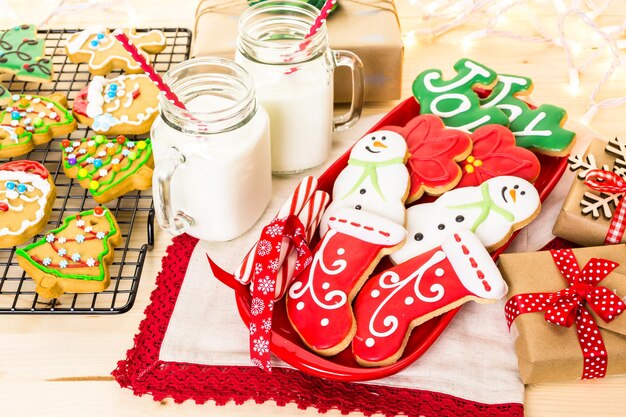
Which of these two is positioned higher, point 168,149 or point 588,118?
point 168,149

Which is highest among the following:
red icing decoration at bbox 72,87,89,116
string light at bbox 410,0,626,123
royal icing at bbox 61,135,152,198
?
red icing decoration at bbox 72,87,89,116

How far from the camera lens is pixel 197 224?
104cm

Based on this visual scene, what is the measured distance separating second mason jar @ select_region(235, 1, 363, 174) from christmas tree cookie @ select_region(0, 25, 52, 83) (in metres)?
0.40

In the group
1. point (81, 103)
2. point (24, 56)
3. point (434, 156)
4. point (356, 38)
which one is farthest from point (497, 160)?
point (24, 56)

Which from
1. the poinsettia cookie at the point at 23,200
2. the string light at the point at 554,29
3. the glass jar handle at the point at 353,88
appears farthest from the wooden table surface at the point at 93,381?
the string light at the point at 554,29

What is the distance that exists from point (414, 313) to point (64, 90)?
2.65ft

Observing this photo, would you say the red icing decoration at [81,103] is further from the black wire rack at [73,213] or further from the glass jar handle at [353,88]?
the glass jar handle at [353,88]

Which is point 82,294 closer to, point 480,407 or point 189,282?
point 189,282

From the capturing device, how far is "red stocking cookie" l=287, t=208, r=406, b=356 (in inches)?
34.1

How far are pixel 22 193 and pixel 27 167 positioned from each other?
67mm

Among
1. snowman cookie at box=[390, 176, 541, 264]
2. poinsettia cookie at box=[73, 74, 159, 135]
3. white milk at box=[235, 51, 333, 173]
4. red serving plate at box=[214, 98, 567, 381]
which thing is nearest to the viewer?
red serving plate at box=[214, 98, 567, 381]

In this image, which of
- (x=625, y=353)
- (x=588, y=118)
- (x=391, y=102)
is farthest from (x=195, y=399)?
(x=588, y=118)

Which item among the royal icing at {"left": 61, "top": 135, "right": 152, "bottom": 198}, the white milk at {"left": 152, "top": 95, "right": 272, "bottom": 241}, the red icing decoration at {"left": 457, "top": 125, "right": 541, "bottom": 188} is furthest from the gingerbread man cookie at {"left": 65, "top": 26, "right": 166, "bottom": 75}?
the red icing decoration at {"left": 457, "top": 125, "right": 541, "bottom": 188}

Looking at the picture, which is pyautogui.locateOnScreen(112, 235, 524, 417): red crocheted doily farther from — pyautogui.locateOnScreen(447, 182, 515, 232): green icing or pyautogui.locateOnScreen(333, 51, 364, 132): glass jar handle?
pyautogui.locateOnScreen(333, 51, 364, 132): glass jar handle
